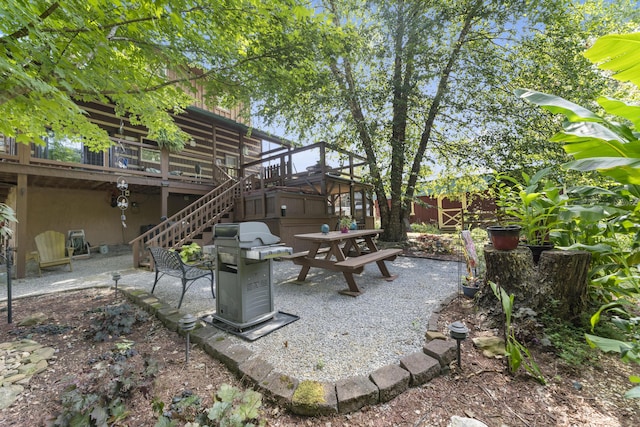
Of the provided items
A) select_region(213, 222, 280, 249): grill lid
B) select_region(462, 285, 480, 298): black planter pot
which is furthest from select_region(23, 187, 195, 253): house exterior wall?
select_region(462, 285, 480, 298): black planter pot

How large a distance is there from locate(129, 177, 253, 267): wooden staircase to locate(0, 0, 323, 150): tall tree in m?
2.46

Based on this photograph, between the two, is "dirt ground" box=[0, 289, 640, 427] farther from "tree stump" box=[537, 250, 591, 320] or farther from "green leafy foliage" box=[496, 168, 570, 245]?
"green leafy foliage" box=[496, 168, 570, 245]

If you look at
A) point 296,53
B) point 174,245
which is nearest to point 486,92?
point 296,53

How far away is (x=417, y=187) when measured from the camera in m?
8.66

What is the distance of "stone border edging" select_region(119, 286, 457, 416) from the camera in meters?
1.60

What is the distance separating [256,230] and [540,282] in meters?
2.99

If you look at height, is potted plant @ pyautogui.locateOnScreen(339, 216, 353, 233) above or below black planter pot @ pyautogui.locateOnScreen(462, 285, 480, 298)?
above

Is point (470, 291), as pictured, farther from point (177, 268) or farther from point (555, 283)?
point (177, 268)

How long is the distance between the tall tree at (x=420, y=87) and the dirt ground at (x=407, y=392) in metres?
5.92

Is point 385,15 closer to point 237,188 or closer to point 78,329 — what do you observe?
Answer: point 237,188

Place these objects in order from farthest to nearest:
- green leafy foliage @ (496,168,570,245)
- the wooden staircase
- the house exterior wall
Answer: the house exterior wall < the wooden staircase < green leafy foliage @ (496,168,570,245)

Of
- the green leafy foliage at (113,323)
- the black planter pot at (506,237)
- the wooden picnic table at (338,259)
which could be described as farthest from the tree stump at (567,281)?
the green leafy foliage at (113,323)

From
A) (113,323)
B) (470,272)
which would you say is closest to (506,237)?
(470,272)

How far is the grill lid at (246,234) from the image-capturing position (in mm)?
2588
